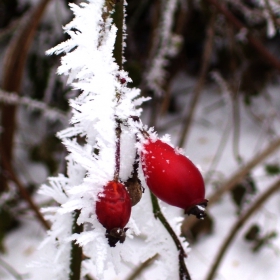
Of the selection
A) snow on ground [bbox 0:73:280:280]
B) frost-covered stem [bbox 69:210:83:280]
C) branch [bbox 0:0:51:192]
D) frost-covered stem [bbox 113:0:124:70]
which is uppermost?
frost-covered stem [bbox 113:0:124:70]

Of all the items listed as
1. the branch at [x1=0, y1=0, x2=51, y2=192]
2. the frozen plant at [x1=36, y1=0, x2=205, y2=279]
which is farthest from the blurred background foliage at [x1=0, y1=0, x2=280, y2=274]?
the frozen plant at [x1=36, y1=0, x2=205, y2=279]

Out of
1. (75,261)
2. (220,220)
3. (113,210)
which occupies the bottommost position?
(220,220)

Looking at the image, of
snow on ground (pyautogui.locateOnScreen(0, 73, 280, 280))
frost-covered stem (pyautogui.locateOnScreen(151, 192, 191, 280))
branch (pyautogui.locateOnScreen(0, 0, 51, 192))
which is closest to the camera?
frost-covered stem (pyautogui.locateOnScreen(151, 192, 191, 280))

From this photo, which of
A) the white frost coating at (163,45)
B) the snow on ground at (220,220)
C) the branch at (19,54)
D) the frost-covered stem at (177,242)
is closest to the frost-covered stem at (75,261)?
the frost-covered stem at (177,242)

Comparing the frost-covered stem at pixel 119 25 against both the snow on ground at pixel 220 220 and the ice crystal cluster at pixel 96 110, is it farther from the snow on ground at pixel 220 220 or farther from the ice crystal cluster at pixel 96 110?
the snow on ground at pixel 220 220

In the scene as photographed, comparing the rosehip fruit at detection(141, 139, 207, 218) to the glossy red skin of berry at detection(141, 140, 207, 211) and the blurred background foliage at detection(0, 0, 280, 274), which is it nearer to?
the glossy red skin of berry at detection(141, 140, 207, 211)

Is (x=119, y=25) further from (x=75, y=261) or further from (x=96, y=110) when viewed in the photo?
(x=75, y=261)

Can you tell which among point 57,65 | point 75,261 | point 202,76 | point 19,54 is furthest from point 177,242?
point 57,65
